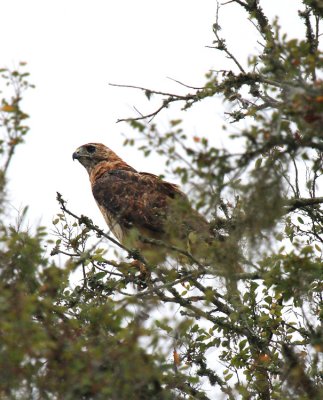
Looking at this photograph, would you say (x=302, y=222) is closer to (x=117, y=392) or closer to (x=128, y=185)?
(x=128, y=185)

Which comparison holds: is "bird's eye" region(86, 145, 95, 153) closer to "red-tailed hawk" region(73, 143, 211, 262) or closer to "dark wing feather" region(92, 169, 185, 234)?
"red-tailed hawk" region(73, 143, 211, 262)

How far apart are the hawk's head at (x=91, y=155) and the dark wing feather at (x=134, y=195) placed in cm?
79

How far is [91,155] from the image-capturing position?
1209cm

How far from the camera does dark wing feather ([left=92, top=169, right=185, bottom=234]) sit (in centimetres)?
1015

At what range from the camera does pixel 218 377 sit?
6.46m

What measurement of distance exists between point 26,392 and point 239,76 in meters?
3.30

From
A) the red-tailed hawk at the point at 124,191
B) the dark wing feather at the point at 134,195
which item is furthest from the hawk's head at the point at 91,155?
the dark wing feather at the point at 134,195

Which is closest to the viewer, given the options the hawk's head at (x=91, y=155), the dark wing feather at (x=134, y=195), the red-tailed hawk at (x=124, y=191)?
the red-tailed hawk at (x=124, y=191)

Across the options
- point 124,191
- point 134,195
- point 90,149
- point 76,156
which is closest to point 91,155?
point 90,149

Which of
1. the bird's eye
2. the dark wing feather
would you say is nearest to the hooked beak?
the bird's eye

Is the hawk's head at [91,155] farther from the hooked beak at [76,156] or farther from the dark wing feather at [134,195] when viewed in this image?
the dark wing feather at [134,195]

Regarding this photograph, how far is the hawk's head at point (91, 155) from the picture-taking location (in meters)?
12.0

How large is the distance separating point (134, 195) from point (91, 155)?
1.73 metres

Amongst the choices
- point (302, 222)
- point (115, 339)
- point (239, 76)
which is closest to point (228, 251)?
point (115, 339)
